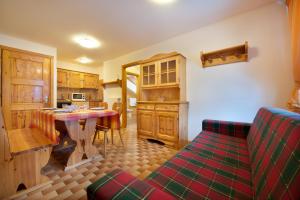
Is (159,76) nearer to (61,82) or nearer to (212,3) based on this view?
(212,3)

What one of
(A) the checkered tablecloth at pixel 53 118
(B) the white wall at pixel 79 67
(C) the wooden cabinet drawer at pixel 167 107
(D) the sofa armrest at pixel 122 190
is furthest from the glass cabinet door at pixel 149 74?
(B) the white wall at pixel 79 67

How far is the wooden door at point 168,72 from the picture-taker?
2.70 meters

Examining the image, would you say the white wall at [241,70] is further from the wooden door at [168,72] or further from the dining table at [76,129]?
the dining table at [76,129]

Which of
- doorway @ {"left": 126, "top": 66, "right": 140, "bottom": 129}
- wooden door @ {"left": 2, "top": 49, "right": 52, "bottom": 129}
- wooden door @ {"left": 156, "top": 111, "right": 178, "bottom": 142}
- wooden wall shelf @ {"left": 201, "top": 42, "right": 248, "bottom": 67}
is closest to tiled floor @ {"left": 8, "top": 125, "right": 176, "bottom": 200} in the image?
wooden door @ {"left": 156, "top": 111, "right": 178, "bottom": 142}

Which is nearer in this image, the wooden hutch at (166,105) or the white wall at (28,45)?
the wooden hutch at (166,105)

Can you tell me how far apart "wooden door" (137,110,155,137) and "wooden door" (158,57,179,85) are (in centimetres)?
78

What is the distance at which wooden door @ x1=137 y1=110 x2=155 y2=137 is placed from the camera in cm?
298

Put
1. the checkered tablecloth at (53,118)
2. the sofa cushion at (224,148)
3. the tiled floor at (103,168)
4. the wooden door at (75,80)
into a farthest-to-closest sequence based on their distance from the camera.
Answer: the wooden door at (75,80) < the checkered tablecloth at (53,118) < the tiled floor at (103,168) < the sofa cushion at (224,148)

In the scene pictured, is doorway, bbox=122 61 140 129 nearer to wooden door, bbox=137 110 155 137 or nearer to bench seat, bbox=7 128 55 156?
wooden door, bbox=137 110 155 137

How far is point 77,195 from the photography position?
53.7 inches

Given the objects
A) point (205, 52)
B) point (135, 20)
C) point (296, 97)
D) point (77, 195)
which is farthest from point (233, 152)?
point (135, 20)

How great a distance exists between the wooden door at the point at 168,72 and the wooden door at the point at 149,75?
0.15 m

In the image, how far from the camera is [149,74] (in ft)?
10.4

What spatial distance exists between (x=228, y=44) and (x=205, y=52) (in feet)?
1.29
